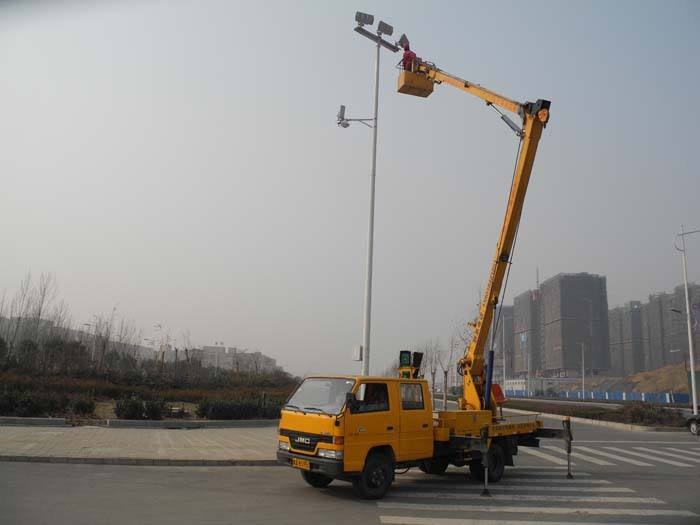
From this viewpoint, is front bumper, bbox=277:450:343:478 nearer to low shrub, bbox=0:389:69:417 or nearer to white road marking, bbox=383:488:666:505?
white road marking, bbox=383:488:666:505

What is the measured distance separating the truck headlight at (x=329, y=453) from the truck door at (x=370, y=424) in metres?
0.13

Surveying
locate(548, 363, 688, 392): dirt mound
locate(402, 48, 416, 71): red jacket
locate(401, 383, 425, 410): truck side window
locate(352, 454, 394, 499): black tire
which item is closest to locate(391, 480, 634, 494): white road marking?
locate(352, 454, 394, 499): black tire

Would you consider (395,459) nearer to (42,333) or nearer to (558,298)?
(42,333)

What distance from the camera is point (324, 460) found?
32.1 ft

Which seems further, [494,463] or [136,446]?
[136,446]

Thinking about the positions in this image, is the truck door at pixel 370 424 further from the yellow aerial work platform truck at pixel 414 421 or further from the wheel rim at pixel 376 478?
the wheel rim at pixel 376 478

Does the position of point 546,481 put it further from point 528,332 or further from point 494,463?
point 528,332

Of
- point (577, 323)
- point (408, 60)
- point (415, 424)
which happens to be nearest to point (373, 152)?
point (408, 60)

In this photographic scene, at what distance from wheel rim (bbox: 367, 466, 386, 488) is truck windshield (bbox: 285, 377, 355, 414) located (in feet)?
4.47

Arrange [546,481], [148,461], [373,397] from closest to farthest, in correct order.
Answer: [373,397] → [546,481] → [148,461]

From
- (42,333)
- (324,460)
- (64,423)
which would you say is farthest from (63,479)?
(42,333)

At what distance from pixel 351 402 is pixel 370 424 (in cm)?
63

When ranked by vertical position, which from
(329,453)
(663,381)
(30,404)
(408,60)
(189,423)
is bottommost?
(189,423)

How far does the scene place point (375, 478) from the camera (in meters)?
10.3
